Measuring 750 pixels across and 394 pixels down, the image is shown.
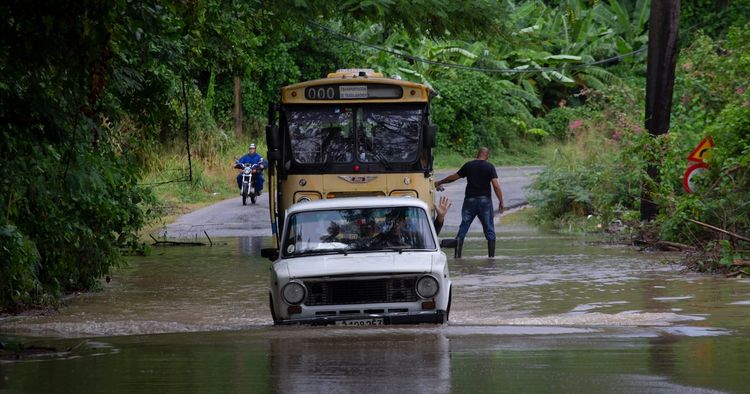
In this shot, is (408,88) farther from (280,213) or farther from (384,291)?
(384,291)

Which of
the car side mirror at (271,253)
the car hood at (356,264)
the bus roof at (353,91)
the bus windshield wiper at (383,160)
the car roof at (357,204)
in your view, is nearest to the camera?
the car hood at (356,264)

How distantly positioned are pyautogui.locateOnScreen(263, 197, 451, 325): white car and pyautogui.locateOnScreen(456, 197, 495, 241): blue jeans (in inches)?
371

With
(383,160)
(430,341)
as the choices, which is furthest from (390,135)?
(430,341)

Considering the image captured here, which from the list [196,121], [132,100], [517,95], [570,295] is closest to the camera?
[570,295]

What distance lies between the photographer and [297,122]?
21219mm

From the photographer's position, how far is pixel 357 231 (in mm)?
13055

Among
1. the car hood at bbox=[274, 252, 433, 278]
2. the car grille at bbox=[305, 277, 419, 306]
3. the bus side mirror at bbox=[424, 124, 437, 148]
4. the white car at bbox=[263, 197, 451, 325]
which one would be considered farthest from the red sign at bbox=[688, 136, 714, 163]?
the car grille at bbox=[305, 277, 419, 306]

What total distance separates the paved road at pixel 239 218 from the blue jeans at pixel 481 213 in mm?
6577

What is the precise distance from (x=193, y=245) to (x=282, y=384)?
17852mm

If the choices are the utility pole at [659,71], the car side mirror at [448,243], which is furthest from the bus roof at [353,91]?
the car side mirror at [448,243]

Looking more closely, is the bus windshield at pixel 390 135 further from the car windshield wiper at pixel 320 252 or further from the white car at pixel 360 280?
the car windshield wiper at pixel 320 252

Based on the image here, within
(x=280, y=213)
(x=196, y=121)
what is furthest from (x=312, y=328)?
(x=196, y=121)

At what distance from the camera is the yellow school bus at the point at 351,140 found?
68.4ft

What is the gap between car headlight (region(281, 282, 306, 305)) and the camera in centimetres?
1205
